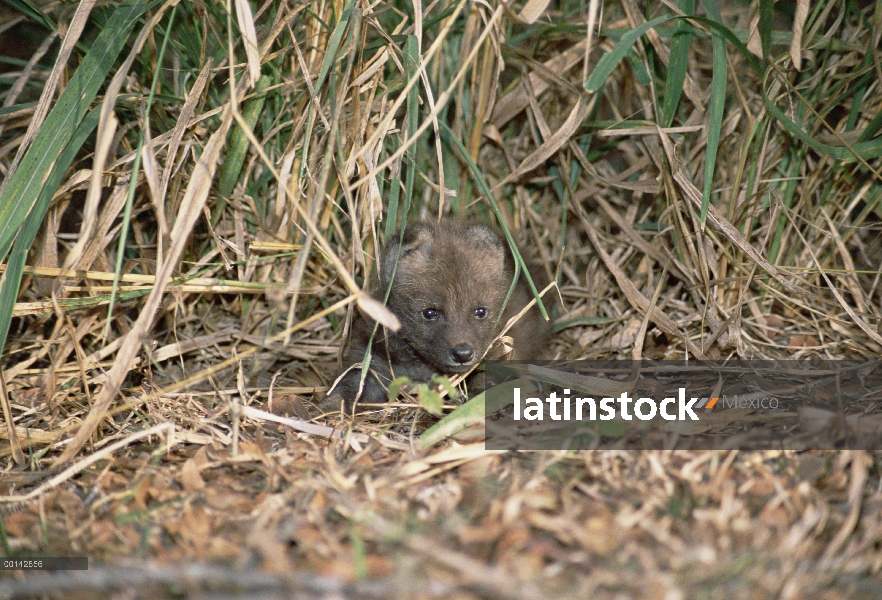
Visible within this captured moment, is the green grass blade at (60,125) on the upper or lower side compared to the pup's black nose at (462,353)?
upper

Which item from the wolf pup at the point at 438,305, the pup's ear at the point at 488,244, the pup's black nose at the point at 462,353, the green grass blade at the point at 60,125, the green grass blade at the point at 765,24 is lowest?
the pup's black nose at the point at 462,353

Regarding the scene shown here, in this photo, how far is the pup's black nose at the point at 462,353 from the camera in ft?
11.9

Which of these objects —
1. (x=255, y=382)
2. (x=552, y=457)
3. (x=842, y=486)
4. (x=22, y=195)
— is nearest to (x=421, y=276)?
(x=255, y=382)

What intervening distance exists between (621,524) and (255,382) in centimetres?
243

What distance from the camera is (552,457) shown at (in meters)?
2.57

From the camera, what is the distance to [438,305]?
3928 millimetres

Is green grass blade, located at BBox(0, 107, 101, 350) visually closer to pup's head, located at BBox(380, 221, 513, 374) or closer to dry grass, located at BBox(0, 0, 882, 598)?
dry grass, located at BBox(0, 0, 882, 598)

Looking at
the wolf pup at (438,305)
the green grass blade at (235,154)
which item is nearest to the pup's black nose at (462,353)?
the wolf pup at (438,305)

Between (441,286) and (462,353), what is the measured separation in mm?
468

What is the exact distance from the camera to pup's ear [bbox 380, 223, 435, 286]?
3867 millimetres

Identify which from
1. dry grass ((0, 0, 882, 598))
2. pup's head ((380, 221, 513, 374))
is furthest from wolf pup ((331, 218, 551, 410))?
dry grass ((0, 0, 882, 598))

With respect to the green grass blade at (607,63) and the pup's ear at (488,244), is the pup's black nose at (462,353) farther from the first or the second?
the green grass blade at (607,63)

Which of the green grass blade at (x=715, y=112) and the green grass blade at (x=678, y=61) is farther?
the green grass blade at (x=678, y=61)

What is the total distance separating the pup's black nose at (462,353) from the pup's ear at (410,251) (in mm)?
530
